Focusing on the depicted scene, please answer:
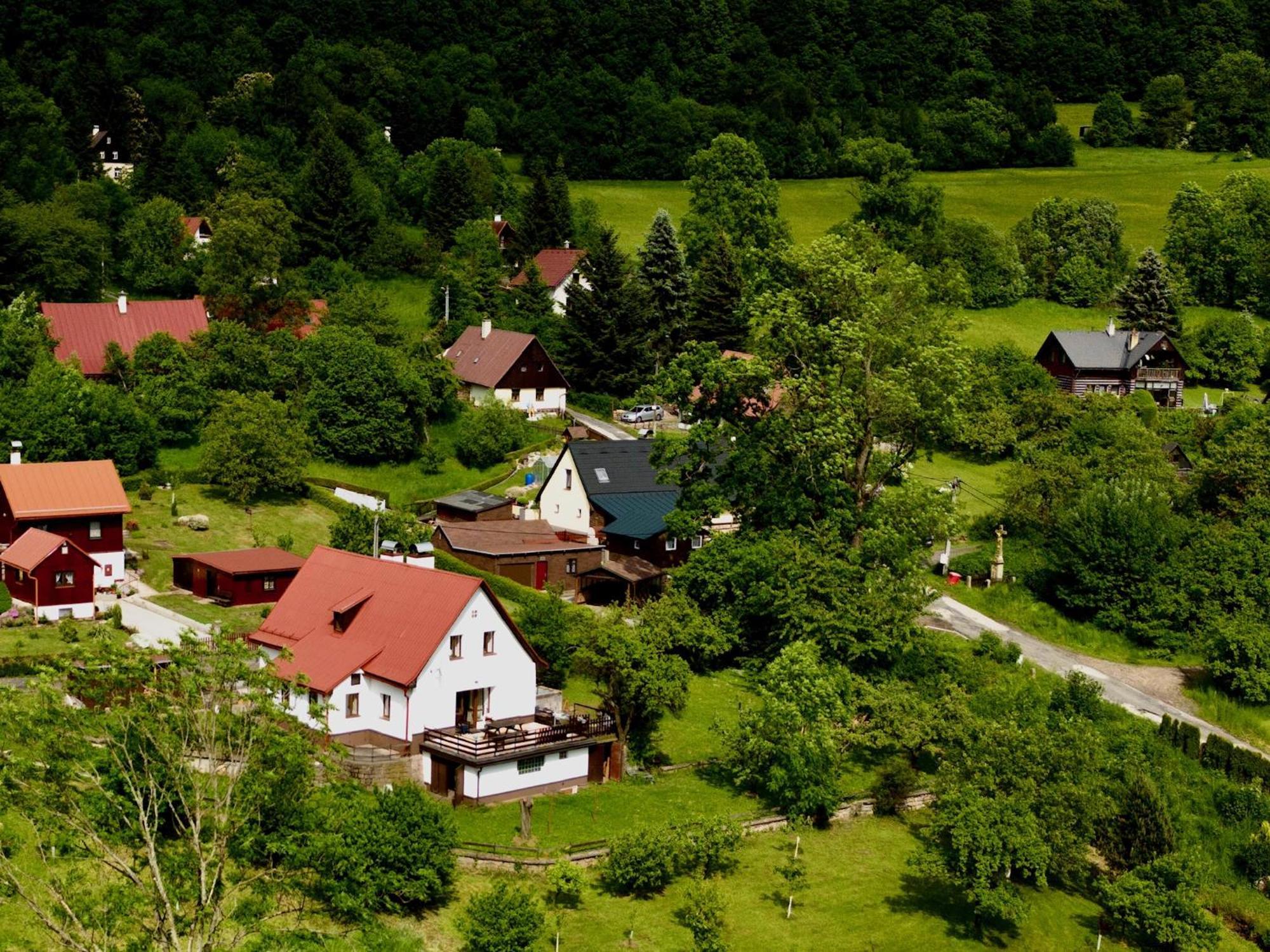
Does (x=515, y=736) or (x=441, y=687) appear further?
(x=441, y=687)

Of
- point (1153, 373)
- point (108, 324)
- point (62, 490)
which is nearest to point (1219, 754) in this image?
point (62, 490)

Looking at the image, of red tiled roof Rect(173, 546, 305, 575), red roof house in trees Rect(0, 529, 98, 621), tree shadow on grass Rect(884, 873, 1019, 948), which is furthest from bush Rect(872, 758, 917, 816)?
red roof house in trees Rect(0, 529, 98, 621)

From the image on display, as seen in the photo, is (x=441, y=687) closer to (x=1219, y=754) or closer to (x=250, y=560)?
(x=250, y=560)

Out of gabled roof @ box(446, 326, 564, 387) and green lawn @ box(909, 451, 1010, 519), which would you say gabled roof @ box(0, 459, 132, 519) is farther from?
green lawn @ box(909, 451, 1010, 519)

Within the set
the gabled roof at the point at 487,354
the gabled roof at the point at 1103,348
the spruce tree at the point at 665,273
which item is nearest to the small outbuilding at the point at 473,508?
the gabled roof at the point at 487,354

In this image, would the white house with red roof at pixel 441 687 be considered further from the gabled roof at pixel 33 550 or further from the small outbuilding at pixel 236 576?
the gabled roof at pixel 33 550
